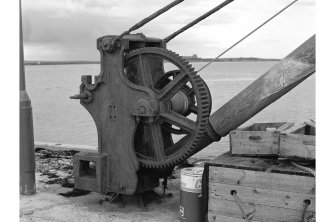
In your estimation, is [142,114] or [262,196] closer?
[262,196]

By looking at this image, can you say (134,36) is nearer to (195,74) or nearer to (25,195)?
(195,74)

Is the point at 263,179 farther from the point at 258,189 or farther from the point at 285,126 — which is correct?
the point at 285,126

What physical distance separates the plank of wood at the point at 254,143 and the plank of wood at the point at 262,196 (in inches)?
17.0

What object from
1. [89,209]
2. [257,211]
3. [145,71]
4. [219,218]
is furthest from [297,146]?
[89,209]

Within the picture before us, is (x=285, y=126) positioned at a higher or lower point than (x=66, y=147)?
higher

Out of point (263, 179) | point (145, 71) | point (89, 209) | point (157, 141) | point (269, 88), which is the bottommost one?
point (89, 209)

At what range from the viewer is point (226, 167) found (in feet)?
16.8

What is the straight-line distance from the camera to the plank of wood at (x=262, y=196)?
4.80 metres

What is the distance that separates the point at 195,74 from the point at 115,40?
1.03 m

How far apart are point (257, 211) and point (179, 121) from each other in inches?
55.0

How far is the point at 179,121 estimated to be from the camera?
5.91m

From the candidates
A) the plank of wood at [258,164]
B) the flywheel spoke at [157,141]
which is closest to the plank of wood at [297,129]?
the plank of wood at [258,164]

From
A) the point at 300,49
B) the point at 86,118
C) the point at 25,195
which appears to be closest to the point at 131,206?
the point at 25,195

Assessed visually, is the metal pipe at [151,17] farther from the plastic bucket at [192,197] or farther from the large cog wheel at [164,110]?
the plastic bucket at [192,197]
